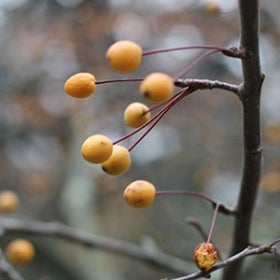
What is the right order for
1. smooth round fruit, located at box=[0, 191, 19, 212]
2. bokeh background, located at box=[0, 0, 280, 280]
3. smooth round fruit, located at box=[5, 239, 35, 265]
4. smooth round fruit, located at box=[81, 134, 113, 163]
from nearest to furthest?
smooth round fruit, located at box=[81, 134, 113, 163]
smooth round fruit, located at box=[5, 239, 35, 265]
smooth round fruit, located at box=[0, 191, 19, 212]
bokeh background, located at box=[0, 0, 280, 280]

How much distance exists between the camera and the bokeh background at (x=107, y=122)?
3.28 m

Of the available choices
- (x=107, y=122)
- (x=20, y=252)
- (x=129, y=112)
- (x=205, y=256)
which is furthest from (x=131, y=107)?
(x=107, y=122)

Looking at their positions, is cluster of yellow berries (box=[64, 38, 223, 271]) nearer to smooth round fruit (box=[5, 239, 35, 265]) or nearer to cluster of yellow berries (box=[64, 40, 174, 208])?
cluster of yellow berries (box=[64, 40, 174, 208])

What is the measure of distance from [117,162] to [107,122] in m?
3.20

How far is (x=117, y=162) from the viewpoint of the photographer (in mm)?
761

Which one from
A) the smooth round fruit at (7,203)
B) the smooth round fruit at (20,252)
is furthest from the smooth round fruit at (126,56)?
the smooth round fruit at (7,203)

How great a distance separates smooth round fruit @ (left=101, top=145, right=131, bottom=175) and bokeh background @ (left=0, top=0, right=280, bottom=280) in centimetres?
224

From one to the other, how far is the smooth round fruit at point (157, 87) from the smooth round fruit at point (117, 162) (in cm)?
15

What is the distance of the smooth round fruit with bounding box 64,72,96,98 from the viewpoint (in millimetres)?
712

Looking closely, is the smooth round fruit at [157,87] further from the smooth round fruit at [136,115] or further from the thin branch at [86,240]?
the thin branch at [86,240]

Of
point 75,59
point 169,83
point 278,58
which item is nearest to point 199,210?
point 278,58

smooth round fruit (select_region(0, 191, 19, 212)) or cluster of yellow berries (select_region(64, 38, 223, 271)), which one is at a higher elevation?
smooth round fruit (select_region(0, 191, 19, 212))

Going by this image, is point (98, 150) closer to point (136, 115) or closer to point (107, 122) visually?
point (136, 115)

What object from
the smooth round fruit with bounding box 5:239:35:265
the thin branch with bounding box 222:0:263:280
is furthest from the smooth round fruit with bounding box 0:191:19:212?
the thin branch with bounding box 222:0:263:280
